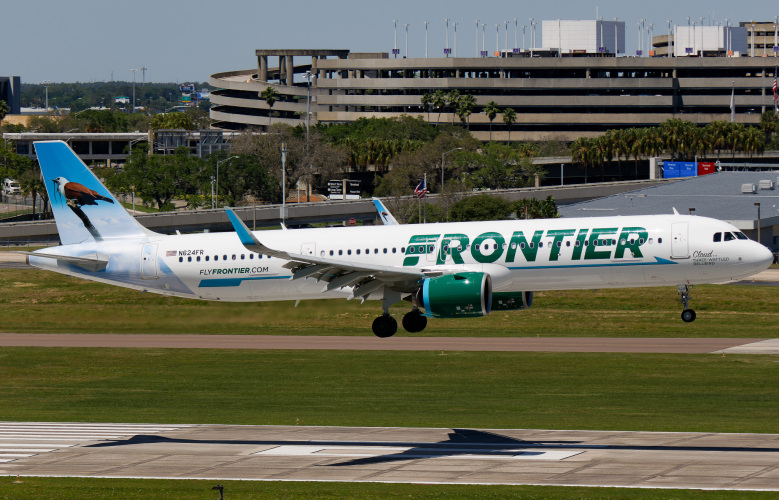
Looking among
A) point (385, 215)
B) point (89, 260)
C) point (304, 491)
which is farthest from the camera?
point (385, 215)

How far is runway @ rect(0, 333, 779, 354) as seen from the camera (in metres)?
91.0

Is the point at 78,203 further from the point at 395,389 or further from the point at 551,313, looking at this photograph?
the point at 551,313

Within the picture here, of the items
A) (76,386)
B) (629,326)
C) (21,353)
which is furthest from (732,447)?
(21,353)

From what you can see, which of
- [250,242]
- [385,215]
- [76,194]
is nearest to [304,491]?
[250,242]

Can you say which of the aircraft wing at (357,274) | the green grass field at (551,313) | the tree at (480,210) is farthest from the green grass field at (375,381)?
the tree at (480,210)

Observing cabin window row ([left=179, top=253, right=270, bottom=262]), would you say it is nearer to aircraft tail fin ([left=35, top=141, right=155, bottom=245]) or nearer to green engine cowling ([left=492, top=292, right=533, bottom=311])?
aircraft tail fin ([left=35, top=141, right=155, bottom=245])

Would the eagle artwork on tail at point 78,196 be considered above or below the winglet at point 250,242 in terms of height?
above

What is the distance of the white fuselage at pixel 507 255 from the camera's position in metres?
51.9

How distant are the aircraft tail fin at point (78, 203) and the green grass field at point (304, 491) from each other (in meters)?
13.2

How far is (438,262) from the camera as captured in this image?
52.4 meters

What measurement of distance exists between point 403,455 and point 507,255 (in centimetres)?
1587

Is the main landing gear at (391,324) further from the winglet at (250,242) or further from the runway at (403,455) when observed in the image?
the runway at (403,455)

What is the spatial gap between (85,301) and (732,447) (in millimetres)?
67359

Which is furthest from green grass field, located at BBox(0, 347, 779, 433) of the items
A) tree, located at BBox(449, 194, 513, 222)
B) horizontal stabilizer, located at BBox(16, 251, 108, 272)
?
tree, located at BBox(449, 194, 513, 222)
